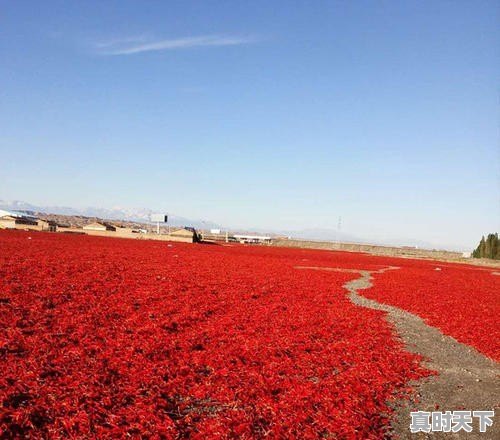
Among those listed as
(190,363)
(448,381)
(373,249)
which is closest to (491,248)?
(373,249)

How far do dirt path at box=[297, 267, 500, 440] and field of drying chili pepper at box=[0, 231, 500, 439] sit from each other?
0.44 m

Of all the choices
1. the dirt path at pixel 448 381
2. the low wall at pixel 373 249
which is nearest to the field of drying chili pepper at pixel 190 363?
the dirt path at pixel 448 381

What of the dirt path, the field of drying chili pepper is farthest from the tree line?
the dirt path

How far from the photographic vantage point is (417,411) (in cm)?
832

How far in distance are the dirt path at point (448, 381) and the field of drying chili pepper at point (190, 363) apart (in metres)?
0.44

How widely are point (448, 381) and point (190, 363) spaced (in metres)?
6.48

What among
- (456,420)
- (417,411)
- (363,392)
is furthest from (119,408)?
(456,420)

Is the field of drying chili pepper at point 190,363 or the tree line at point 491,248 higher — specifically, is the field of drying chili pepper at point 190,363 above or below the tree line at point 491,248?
below

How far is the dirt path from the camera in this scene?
25.6 ft

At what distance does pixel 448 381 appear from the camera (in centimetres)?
1030

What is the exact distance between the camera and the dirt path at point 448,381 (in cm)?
779

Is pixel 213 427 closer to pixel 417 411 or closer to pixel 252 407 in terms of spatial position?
pixel 252 407

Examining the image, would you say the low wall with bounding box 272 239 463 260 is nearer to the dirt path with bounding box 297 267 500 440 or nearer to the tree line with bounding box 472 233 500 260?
the tree line with bounding box 472 233 500 260

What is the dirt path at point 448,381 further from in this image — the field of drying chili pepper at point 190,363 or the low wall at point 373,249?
the low wall at point 373,249
